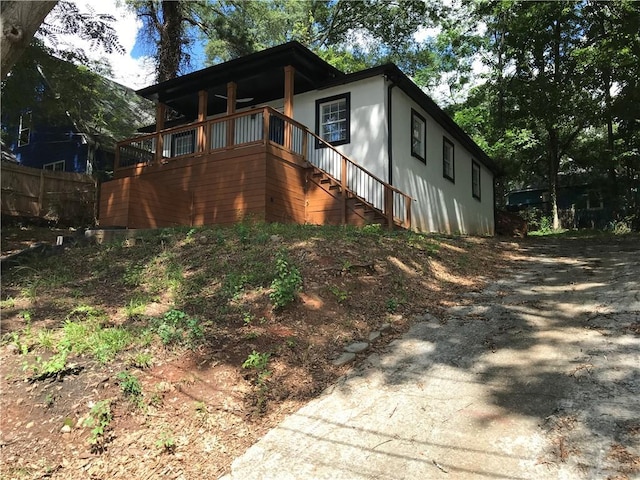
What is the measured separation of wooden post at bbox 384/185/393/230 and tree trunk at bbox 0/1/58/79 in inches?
340

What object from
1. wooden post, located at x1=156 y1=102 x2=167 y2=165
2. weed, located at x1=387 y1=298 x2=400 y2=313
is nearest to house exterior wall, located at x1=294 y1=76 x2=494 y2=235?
wooden post, located at x1=156 y1=102 x2=167 y2=165

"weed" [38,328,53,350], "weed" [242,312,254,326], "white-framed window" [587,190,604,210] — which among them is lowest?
"weed" [38,328,53,350]

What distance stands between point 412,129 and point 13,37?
11529 millimetres

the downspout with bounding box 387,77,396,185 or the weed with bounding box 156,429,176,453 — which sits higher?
the downspout with bounding box 387,77,396,185

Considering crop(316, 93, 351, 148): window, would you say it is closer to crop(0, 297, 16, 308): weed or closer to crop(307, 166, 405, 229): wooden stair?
crop(307, 166, 405, 229): wooden stair

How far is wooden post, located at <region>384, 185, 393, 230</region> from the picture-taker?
11000 millimetres

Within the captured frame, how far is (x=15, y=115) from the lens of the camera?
15.7m

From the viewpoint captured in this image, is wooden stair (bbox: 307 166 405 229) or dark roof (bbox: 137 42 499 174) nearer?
wooden stair (bbox: 307 166 405 229)

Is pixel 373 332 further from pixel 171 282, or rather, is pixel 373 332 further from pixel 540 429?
pixel 171 282

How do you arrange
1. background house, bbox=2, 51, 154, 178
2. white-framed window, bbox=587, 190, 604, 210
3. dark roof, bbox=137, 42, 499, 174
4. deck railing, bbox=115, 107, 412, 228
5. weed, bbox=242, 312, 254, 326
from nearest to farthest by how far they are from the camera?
weed, bbox=242, 312, 254, 326 → deck railing, bbox=115, 107, 412, 228 → dark roof, bbox=137, 42, 499, 174 → background house, bbox=2, 51, 154, 178 → white-framed window, bbox=587, 190, 604, 210

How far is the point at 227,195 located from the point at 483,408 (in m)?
8.68

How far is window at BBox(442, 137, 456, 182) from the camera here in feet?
51.1

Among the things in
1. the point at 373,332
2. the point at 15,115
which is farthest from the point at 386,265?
the point at 15,115

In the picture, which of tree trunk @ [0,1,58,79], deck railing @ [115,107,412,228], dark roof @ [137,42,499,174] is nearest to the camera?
tree trunk @ [0,1,58,79]
